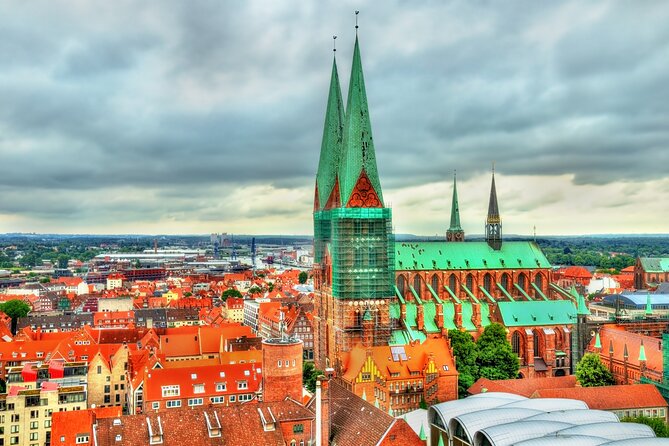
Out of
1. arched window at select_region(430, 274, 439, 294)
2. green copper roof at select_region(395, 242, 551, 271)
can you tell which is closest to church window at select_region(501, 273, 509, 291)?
green copper roof at select_region(395, 242, 551, 271)

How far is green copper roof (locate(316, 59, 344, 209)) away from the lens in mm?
103250

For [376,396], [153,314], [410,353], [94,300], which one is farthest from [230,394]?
[94,300]

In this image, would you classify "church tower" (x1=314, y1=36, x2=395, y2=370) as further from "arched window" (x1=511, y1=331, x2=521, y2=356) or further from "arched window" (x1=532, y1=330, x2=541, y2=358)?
"arched window" (x1=532, y1=330, x2=541, y2=358)

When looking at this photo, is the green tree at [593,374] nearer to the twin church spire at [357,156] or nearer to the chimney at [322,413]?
the twin church spire at [357,156]

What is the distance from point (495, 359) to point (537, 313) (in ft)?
60.5

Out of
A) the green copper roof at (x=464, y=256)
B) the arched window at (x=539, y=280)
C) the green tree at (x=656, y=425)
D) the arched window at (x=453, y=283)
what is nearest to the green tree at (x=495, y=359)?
the arched window at (x=453, y=283)

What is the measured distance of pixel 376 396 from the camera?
260 ft

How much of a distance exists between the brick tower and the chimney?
6449 mm

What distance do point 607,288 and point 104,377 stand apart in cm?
15889

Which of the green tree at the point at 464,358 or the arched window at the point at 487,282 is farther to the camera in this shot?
the arched window at the point at 487,282

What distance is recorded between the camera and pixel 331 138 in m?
105

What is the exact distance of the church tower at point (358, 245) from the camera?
93.2 meters

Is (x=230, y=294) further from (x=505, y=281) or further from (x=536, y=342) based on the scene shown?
(x=536, y=342)

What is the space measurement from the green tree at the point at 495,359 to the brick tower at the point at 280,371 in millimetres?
40895
